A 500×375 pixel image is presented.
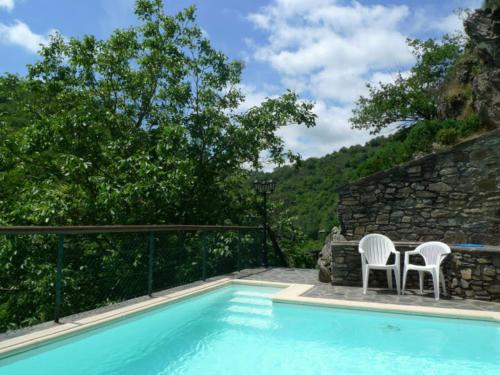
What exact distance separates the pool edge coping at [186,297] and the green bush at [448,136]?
5.91 m

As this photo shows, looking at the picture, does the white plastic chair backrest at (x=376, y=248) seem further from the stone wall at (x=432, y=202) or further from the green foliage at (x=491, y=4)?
the green foliage at (x=491, y=4)

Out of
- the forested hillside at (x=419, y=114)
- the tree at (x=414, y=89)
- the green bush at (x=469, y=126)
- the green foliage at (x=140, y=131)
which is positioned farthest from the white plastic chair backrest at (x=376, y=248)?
the tree at (x=414, y=89)

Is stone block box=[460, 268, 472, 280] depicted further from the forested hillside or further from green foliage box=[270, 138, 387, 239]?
green foliage box=[270, 138, 387, 239]

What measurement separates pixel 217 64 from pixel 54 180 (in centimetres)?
529

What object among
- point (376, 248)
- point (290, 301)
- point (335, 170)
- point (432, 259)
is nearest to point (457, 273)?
point (432, 259)

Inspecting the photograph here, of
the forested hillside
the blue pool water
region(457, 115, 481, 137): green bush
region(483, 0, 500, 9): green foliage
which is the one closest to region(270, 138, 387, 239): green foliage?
the forested hillside

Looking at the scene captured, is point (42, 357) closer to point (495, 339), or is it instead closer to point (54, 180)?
point (495, 339)

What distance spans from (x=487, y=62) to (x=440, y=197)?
594cm

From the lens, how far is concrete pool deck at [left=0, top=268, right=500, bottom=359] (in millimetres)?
3504

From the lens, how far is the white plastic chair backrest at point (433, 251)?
18.4ft

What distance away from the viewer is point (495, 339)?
4078 mm

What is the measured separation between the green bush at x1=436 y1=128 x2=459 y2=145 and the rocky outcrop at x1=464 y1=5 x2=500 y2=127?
28.4 inches

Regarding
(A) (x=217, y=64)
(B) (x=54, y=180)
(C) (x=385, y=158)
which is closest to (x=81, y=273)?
(B) (x=54, y=180)

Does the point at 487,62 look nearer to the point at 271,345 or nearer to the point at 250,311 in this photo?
the point at 250,311
